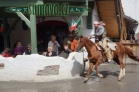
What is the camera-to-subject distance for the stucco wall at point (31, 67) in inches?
325

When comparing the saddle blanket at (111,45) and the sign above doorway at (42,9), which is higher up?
the sign above doorway at (42,9)

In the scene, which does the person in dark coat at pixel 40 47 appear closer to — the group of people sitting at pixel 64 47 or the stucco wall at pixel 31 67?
the group of people sitting at pixel 64 47

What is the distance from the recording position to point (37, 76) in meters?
8.34

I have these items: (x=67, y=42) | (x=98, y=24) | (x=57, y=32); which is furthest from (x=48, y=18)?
(x=98, y=24)

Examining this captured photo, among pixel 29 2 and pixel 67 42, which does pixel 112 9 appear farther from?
pixel 29 2

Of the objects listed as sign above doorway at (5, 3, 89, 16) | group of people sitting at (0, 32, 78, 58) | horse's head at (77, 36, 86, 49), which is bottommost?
group of people sitting at (0, 32, 78, 58)

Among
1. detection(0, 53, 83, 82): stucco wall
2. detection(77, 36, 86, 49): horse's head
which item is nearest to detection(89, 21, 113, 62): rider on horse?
detection(77, 36, 86, 49): horse's head

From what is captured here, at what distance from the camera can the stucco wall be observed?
8.26m

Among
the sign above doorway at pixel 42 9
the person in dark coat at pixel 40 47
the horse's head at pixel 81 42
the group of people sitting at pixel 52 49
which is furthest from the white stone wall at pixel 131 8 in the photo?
the horse's head at pixel 81 42

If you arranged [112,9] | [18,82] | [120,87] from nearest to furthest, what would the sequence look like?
[120,87] → [18,82] → [112,9]

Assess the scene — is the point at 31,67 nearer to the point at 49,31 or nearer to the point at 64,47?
the point at 64,47

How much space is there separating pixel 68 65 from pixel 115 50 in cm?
183

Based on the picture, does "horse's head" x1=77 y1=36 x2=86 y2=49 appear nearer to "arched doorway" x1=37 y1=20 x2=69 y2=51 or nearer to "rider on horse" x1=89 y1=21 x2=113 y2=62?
"rider on horse" x1=89 y1=21 x2=113 y2=62

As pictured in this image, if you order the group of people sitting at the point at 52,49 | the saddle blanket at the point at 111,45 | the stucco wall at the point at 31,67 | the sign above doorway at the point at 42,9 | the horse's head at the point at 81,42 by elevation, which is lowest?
the stucco wall at the point at 31,67
